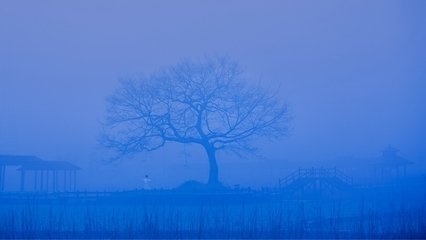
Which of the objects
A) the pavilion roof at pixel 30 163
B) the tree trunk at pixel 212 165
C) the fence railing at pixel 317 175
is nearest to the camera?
the fence railing at pixel 317 175

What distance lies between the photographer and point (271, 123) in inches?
1256

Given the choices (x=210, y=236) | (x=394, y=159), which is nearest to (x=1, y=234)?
(x=210, y=236)

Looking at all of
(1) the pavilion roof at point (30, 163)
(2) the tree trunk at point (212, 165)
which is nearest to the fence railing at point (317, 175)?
(2) the tree trunk at point (212, 165)

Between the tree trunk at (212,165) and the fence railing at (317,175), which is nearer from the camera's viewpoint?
the fence railing at (317,175)

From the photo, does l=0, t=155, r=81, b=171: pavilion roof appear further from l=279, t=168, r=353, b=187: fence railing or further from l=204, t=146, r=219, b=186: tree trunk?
l=279, t=168, r=353, b=187: fence railing

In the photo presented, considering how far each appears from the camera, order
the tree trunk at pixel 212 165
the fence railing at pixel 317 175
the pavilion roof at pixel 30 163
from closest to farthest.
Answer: the fence railing at pixel 317 175 < the tree trunk at pixel 212 165 < the pavilion roof at pixel 30 163

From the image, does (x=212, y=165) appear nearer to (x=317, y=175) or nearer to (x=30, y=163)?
(x=317, y=175)

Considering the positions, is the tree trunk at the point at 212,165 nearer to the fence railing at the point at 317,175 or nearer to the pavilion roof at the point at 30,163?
the fence railing at the point at 317,175

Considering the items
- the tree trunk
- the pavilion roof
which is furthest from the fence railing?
the pavilion roof

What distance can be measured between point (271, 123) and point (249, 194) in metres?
6.90

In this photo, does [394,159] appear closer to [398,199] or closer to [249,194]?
[398,199]

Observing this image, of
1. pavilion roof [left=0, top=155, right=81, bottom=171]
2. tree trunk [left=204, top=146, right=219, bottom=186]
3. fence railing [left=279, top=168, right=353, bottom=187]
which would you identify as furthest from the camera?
pavilion roof [left=0, top=155, right=81, bottom=171]

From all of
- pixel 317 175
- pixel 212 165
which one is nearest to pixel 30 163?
pixel 212 165

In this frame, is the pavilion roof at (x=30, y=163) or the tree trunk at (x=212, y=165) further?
the pavilion roof at (x=30, y=163)
